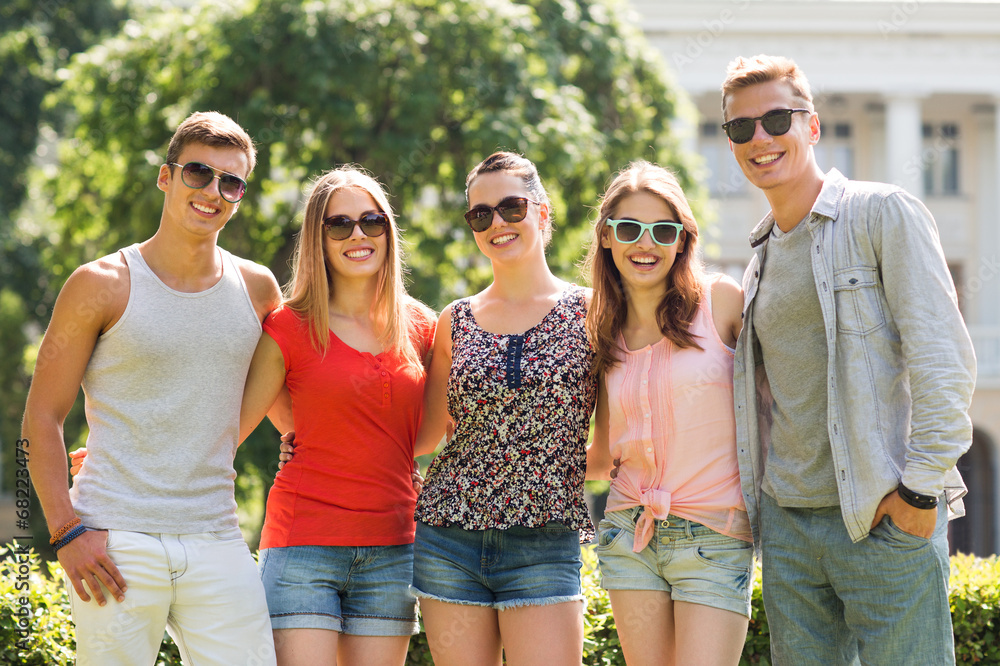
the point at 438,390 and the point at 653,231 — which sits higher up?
the point at 653,231

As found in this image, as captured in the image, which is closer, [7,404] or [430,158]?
[430,158]

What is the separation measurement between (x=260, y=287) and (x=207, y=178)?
46cm

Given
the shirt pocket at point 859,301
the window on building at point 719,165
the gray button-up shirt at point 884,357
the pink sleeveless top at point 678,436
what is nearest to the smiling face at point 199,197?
the pink sleeveless top at point 678,436

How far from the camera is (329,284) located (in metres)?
3.58

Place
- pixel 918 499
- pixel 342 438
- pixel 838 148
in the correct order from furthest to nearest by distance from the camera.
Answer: pixel 838 148, pixel 342 438, pixel 918 499

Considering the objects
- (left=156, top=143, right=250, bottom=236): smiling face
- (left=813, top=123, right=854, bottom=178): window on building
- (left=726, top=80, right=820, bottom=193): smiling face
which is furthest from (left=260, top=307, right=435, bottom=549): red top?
(left=813, top=123, right=854, bottom=178): window on building

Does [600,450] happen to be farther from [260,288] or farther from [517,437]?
[260,288]

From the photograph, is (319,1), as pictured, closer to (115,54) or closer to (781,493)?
(115,54)

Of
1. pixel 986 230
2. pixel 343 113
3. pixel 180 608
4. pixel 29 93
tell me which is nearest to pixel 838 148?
pixel 986 230

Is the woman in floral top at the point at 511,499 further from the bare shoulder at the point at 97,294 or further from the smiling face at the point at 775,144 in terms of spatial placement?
the bare shoulder at the point at 97,294

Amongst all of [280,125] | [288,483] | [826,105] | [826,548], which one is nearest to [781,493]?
[826,548]

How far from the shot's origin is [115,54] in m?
10.4

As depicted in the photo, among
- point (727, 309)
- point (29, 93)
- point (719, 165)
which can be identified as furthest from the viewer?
point (719, 165)

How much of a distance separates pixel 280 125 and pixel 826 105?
15782 millimetres
